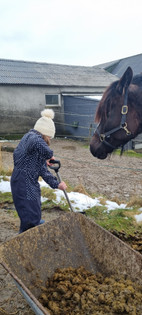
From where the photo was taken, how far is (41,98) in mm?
14078

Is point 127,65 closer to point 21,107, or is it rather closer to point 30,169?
point 21,107

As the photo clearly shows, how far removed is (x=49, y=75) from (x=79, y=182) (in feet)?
36.8

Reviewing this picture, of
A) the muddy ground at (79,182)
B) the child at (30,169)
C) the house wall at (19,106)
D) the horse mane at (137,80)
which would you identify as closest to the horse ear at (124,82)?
the horse mane at (137,80)

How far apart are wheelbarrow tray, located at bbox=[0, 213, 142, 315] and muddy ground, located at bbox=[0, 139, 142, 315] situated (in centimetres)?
37

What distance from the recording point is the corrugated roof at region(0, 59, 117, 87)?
45.9 feet

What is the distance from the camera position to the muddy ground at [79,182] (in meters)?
2.23

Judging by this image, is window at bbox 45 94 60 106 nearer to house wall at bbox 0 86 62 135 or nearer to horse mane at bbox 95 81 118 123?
house wall at bbox 0 86 62 135

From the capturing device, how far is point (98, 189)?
5.83 meters

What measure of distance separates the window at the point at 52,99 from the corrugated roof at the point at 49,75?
719mm

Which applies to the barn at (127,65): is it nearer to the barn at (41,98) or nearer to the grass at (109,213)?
the barn at (41,98)

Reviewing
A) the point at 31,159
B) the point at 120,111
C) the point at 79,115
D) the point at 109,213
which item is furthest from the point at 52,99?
the point at 31,159

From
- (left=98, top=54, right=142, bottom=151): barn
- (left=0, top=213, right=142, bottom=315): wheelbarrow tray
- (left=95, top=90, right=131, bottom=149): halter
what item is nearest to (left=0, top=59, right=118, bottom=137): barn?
(left=98, top=54, right=142, bottom=151): barn

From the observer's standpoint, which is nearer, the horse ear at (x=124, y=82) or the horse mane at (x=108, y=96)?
the horse ear at (x=124, y=82)

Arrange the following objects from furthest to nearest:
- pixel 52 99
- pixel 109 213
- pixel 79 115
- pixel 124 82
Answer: pixel 52 99
pixel 79 115
pixel 109 213
pixel 124 82
